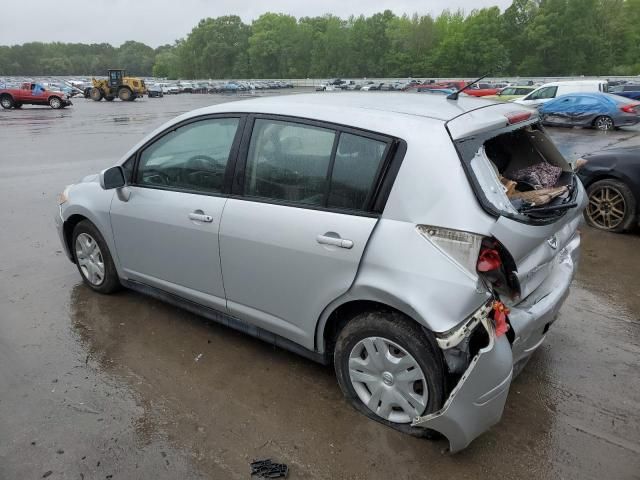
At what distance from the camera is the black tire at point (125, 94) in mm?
41438

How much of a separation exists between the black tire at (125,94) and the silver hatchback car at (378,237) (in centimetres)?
4198

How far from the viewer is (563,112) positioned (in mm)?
18828

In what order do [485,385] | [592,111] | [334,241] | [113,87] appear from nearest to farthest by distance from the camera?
[485,385]
[334,241]
[592,111]
[113,87]

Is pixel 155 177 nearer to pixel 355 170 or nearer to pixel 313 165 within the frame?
pixel 313 165

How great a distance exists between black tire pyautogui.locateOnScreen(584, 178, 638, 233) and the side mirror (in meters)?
5.42

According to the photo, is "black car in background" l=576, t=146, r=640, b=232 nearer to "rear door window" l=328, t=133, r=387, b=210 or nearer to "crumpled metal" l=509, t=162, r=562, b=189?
"crumpled metal" l=509, t=162, r=562, b=189

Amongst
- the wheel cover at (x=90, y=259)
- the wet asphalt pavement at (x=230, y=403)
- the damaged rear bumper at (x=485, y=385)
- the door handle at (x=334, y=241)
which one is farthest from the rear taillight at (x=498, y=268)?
the wheel cover at (x=90, y=259)

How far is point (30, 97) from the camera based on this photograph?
3030cm

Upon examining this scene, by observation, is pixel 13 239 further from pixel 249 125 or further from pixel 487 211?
pixel 487 211

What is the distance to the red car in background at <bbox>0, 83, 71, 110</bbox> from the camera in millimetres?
30094

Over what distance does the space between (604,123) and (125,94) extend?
118 ft

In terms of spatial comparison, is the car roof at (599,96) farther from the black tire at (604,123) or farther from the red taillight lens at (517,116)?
the red taillight lens at (517,116)

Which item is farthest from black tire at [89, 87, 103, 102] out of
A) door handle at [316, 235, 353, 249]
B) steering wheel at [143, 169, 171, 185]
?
door handle at [316, 235, 353, 249]

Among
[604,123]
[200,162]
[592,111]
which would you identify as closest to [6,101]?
[592,111]
